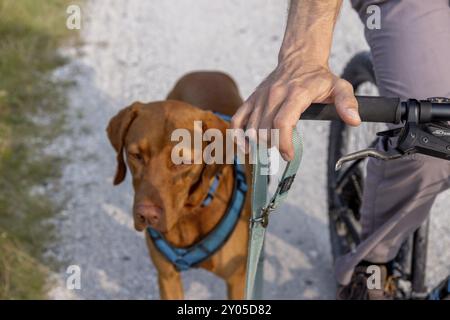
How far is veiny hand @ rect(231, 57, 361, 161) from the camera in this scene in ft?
5.00

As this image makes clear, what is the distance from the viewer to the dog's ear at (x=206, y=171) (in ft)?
8.77

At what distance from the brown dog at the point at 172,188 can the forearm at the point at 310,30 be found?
0.85 m

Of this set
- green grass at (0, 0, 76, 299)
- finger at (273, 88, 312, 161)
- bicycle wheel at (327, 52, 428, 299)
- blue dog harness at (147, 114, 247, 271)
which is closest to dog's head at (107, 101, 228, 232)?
blue dog harness at (147, 114, 247, 271)

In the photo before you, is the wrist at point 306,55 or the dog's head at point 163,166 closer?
the wrist at point 306,55

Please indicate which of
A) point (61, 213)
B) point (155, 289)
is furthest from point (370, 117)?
point (61, 213)

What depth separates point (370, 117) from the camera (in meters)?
1.56

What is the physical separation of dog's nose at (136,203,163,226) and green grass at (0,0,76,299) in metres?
1.36

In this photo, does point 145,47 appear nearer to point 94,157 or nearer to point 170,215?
point 94,157

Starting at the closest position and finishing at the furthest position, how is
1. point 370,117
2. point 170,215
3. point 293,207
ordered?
point 370,117
point 170,215
point 293,207

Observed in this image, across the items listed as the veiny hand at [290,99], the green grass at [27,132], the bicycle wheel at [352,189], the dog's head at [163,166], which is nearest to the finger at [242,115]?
the veiny hand at [290,99]

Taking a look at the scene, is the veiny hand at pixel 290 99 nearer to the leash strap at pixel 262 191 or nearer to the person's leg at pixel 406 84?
the leash strap at pixel 262 191

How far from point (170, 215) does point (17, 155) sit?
2.42 m

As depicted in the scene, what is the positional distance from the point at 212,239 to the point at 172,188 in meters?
0.39

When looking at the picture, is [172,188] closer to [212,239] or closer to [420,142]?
[212,239]
